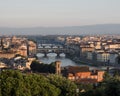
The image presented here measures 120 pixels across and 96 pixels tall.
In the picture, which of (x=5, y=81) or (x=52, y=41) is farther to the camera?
(x=52, y=41)

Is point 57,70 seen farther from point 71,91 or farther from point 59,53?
point 59,53

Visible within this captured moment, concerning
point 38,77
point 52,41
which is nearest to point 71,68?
point 38,77

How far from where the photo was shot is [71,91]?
14523mm

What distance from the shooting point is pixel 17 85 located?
12617mm

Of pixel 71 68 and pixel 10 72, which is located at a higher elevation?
pixel 10 72

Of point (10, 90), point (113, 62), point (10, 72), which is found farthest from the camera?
point (113, 62)

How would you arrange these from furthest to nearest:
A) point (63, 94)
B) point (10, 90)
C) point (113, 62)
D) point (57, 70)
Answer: point (113, 62), point (57, 70), point (63, 94), point (10, 90)

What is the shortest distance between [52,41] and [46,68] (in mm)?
71933

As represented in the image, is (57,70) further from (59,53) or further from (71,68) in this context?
(59,53)

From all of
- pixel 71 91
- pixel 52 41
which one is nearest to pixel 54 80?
pixel 71 91

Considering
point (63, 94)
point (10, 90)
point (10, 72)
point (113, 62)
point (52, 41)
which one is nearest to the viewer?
point (10, 90)

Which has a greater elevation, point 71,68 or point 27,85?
point 27,85

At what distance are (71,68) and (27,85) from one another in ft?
50.8

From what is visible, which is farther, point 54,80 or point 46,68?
point 46,68
